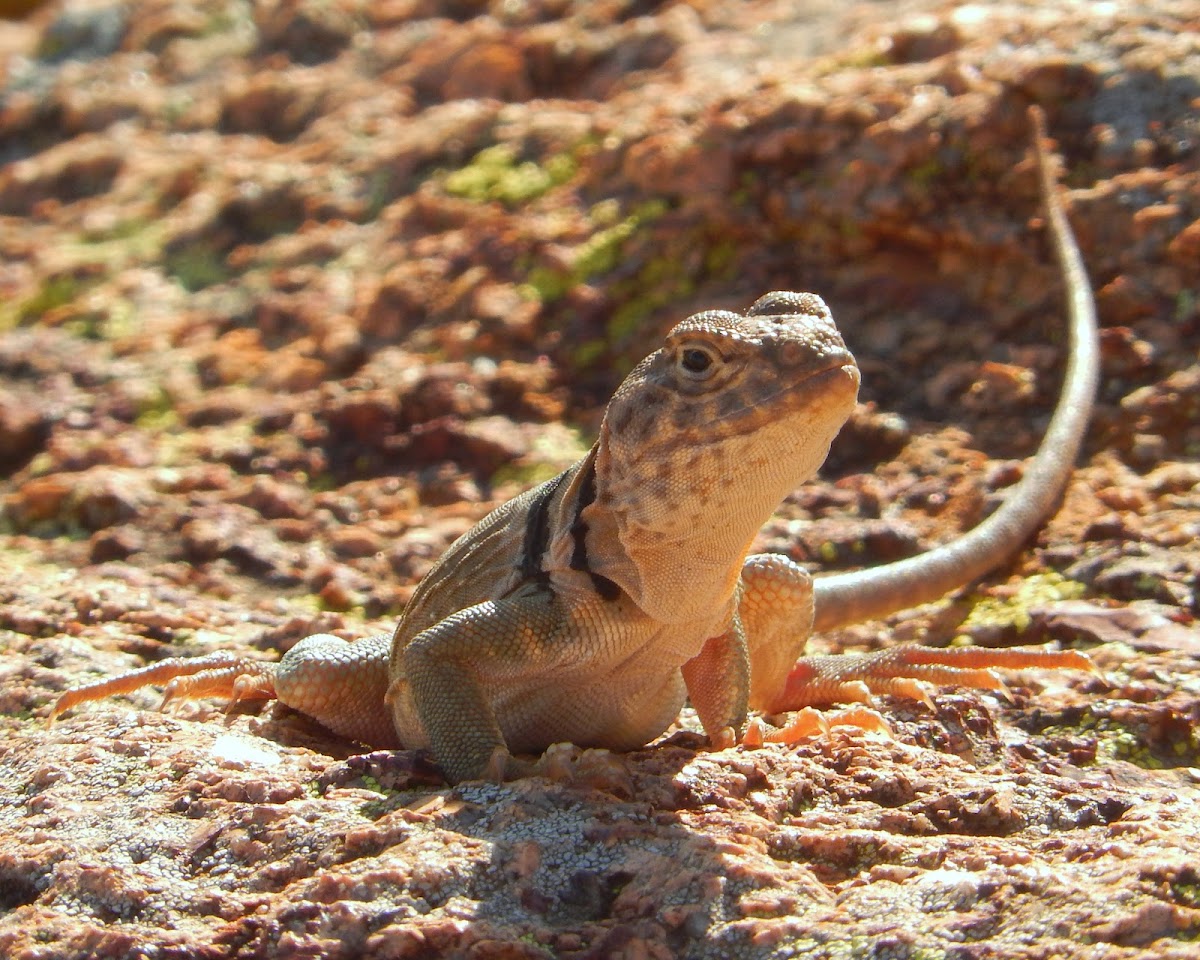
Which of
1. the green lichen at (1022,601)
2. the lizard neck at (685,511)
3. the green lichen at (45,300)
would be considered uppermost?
the lizard neck at (685,511)

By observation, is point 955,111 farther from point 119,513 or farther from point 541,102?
point 119,513

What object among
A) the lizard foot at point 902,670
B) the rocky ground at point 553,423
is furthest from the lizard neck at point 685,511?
the lizard foot at point 902,670

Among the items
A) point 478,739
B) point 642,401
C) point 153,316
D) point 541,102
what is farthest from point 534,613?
point 541,102

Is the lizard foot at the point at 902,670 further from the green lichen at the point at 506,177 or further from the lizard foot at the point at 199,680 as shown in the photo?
the green lichen at the point at 506,177

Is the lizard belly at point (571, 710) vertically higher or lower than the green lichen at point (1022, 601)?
higher

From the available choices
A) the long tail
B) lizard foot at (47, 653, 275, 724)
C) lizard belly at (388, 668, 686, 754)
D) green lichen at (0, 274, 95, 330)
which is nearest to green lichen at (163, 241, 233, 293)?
green lichen at (0, 274, 95, 330)

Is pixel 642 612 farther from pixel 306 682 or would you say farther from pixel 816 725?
pixel 306 682
